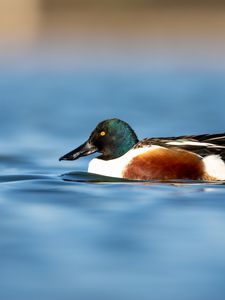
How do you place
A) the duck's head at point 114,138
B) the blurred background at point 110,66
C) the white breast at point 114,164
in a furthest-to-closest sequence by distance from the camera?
1. the blurred background at point 110,66
2. the duck's head at point 114,138
3. the white breast at point 114,164

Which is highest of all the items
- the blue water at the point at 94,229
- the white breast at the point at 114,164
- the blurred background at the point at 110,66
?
the blurred background at the point at 110,66

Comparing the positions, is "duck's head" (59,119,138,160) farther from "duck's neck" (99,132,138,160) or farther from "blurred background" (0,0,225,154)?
"blurred background" (0,0,225,154)

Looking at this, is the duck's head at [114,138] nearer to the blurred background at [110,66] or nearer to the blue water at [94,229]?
the blue water at [94,229]

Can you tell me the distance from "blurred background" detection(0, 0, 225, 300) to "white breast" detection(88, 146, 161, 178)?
1.05 ft

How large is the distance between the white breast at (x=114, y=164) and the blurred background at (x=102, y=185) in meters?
0.32

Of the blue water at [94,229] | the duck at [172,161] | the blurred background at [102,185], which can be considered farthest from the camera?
the duck at [172,161]

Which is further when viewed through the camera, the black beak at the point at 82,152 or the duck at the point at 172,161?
the black beak at the point at 82,152

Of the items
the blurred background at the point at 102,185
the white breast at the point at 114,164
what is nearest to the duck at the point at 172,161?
the white breast at the point at 114,164

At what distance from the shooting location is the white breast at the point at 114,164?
9562 mm

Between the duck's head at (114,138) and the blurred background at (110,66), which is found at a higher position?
the blurred background at (110,66)

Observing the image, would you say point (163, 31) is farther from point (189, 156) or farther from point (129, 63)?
point (189, 156)

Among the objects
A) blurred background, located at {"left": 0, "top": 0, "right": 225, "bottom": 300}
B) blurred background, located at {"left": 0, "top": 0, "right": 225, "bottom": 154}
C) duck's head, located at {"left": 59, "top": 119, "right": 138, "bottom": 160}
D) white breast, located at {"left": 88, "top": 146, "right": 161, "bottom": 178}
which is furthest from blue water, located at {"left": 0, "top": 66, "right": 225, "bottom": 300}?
blurred background, located at {"left": 0, "top": 0, "right": 225, "bottom": 154}

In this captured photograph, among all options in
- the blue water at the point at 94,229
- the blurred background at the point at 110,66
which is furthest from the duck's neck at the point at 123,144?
the blurred background at the point at 110,66

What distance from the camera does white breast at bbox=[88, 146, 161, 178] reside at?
9562 millimetres
